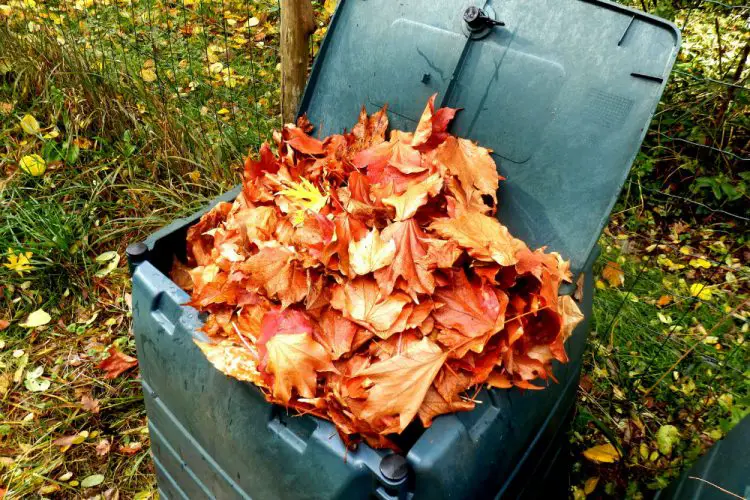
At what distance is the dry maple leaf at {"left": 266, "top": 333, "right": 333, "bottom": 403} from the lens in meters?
1.03

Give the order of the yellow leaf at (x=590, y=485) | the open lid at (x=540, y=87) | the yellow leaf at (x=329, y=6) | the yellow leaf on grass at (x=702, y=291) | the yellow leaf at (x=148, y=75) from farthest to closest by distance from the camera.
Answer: the yellow leaf at (x=329, y=6), the yellow leaf at (x=148, y=75), the yellow leaf on grass at (x=702, y=291), the yellow leaf at (x=590, y=485), the open lid at (x=540, y=87)

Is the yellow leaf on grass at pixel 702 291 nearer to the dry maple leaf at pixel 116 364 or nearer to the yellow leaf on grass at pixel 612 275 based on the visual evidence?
the yellow leaf on grass at pixel 612 275

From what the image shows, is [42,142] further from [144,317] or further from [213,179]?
[144,317]

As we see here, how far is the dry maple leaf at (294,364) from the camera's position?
103 cm

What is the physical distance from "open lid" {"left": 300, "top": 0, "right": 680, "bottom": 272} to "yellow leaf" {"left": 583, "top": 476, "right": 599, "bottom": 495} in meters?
0.99

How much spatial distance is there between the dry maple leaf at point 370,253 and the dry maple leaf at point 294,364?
18 cm

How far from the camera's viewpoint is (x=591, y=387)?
7.07ft

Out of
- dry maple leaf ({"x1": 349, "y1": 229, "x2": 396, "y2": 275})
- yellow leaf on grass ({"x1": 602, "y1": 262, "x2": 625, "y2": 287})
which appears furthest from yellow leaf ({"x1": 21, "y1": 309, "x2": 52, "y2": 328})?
yellow leaf on grass ({"x1": 602, "y1": 262, "x2": 625, "y2": 287})

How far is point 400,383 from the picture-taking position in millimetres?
1010

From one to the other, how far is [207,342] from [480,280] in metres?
0.59

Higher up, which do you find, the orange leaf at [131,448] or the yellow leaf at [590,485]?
the yellow leaf at [590,485]

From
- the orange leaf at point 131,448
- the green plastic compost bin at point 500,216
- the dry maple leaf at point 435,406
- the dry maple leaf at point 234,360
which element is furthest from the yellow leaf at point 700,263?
the orange leaf at point 131,448

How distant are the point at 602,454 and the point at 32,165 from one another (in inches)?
111

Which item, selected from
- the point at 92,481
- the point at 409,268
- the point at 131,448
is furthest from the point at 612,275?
the point at 92,481
